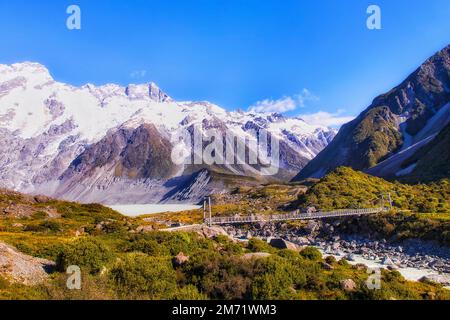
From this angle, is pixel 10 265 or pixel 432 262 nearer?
pixel 10 265

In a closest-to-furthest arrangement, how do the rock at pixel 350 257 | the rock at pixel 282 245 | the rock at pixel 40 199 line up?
the rock at pixel 282 245 < the rock at pixel 350 257 < the rock at pixel 40 199

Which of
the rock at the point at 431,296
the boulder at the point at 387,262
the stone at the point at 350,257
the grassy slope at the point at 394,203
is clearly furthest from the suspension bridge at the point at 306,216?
the rock at the point at 431,296

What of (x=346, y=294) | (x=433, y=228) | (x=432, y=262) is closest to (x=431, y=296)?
(x=346, y=294)

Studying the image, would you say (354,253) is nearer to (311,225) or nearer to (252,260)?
(311,225)

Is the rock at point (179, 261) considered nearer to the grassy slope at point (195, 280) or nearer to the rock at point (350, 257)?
the grassy slope at point (195, 280)

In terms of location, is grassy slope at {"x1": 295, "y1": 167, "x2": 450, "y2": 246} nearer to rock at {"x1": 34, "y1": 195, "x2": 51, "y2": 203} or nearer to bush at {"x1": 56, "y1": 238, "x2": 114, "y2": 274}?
bush at {"x1": 56, "y1": 238, "x2": 114, "y2": 274}
